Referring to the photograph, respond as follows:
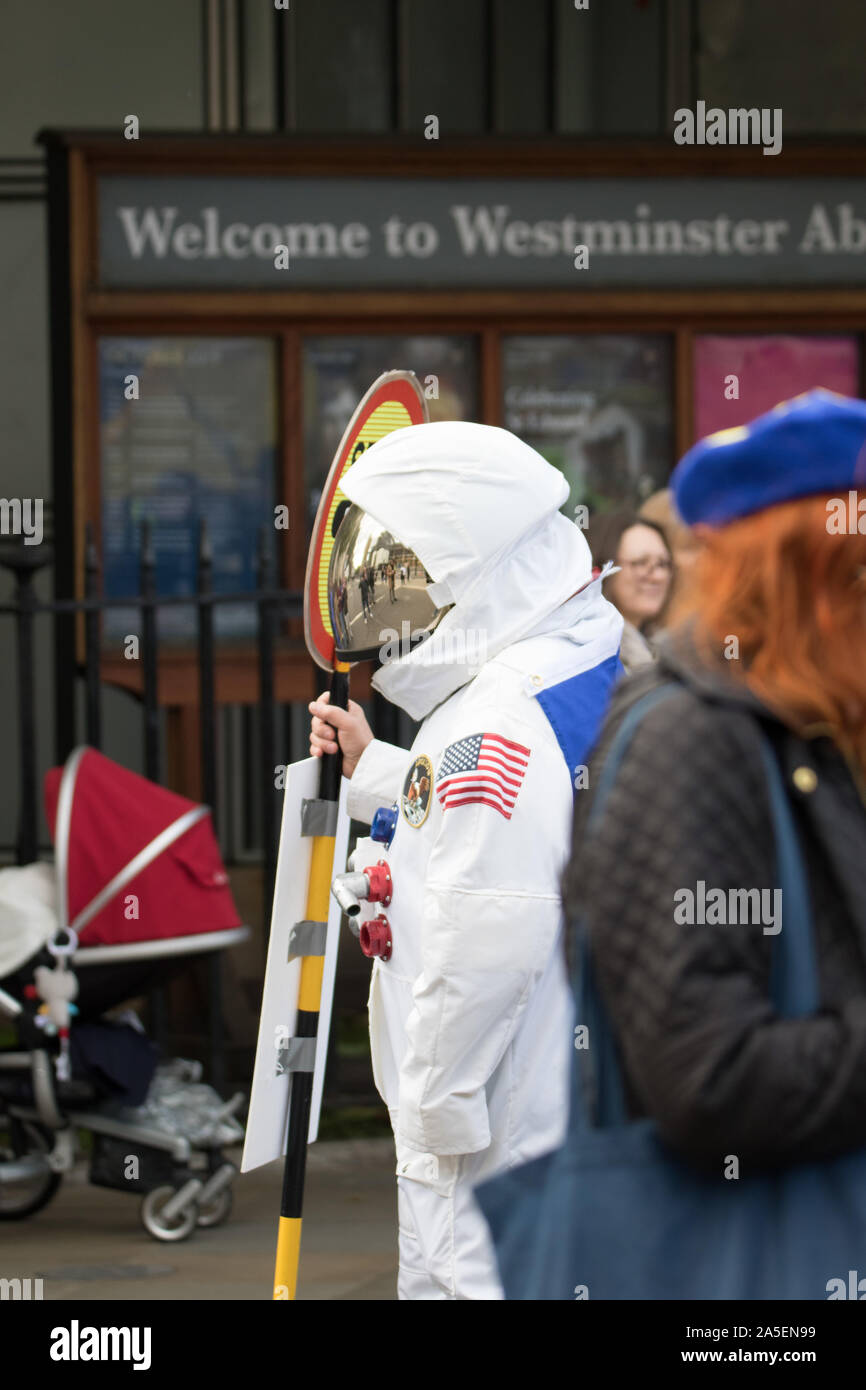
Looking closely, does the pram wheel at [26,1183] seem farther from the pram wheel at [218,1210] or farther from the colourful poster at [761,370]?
the colourful poster at [761,370]

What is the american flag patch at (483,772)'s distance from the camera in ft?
9.42

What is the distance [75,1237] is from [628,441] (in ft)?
13.0

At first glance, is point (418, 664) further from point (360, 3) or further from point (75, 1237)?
point (360, 3)

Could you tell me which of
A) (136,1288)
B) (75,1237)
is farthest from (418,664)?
(75,1237)

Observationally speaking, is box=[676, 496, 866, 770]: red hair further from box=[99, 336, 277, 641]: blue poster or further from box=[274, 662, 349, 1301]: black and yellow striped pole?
box=[99, 336, 277, 641]: blue poster

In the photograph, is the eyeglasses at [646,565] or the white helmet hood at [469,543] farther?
the eyeglasses at [646,565]

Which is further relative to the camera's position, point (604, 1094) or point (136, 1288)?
point (136, 1288)

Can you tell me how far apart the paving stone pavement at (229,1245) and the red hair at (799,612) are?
10.9ft

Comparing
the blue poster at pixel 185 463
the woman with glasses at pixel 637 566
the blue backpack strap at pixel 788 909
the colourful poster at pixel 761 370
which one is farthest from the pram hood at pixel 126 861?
the blue backpack strap at pixel 788 909

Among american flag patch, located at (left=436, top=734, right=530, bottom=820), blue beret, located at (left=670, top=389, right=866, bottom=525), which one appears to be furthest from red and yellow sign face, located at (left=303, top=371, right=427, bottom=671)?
blue beret, located at (left=670, top=389, right=866, bottom=525)

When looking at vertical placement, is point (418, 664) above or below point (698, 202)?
below

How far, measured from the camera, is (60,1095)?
513cm

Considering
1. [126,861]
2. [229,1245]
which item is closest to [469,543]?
[126,861]

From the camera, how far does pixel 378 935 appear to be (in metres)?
3.22
